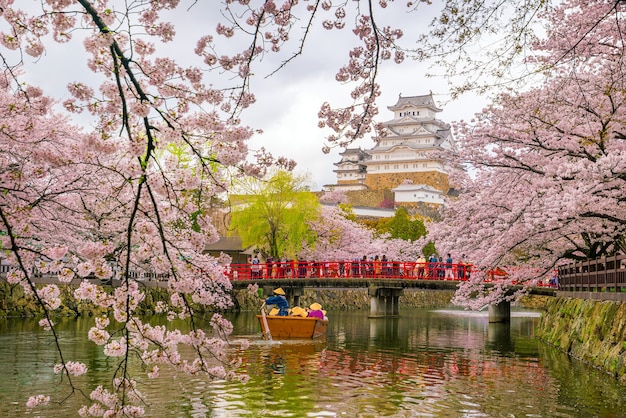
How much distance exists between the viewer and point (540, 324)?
2898cm

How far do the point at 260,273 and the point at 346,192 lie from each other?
52363mm

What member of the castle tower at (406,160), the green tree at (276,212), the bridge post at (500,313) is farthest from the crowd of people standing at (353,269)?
the castle tower at (406,160)

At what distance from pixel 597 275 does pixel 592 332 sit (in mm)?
1788

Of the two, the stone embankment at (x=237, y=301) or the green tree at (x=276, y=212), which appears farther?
the green tree at (x=276, y=212)

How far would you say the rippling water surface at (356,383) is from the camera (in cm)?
1227

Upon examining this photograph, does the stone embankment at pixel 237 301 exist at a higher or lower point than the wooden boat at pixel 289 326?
higher

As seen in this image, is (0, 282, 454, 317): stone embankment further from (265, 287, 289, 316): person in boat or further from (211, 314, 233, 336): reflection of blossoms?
(211, 314, 233, 336): reflection of blossoms

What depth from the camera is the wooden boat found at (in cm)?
2431

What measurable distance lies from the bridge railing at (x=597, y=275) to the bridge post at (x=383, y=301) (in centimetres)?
1682

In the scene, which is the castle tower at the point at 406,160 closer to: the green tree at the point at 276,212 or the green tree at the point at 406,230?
the green tree at the point at 406,230

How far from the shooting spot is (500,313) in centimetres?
3803

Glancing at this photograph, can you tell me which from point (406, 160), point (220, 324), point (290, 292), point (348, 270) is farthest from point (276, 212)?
point (406, 160)

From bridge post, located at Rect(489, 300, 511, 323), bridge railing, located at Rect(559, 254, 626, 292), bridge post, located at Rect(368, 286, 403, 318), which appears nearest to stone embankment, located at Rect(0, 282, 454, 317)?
bridge post, located at Rect(368, 286, 403, 318)

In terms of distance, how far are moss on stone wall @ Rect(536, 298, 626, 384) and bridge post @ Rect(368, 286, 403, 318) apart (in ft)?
52.8
